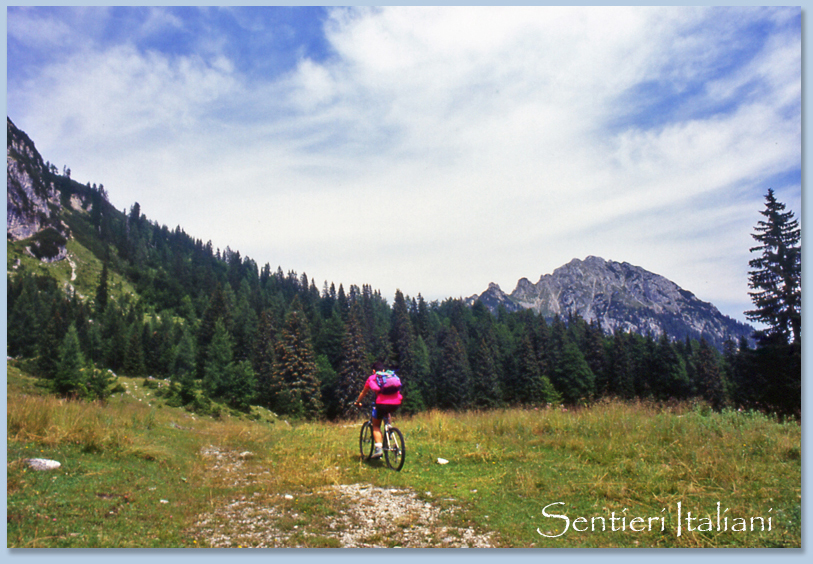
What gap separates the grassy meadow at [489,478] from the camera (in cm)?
554

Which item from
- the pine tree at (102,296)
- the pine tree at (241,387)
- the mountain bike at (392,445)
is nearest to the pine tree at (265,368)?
the pine tree at (241,387)

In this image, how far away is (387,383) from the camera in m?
9.12

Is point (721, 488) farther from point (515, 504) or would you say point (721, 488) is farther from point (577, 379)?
point (577, 379)

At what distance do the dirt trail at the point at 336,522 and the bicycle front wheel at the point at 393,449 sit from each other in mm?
1661

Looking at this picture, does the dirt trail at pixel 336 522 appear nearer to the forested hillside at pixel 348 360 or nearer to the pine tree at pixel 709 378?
the forested hillside at pixel 348 360

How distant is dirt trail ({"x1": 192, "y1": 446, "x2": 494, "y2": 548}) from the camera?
5461 millimetres

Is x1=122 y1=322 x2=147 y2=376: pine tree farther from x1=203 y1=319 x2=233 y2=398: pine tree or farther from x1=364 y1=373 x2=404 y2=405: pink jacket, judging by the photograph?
x1=364 y1=373 x2=404 y2=405: pink jacket

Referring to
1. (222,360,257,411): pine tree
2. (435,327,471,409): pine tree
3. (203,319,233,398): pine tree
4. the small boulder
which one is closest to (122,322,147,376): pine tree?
(203,319,233,398): pine tree

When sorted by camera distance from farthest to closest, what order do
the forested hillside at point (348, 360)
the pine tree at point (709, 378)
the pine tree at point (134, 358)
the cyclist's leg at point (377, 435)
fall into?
the pine tree at point (134, 358), the pine tree at point (709, 378), the forested hillside at point (348, 360), the cyclist's leg at point (377, 435)

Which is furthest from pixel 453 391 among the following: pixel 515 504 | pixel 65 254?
pixel 65 254

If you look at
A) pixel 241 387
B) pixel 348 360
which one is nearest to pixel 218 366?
pixel 241 387

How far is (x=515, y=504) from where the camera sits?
675cm

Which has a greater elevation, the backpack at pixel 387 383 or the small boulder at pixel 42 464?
the backpack at pixel 387 383

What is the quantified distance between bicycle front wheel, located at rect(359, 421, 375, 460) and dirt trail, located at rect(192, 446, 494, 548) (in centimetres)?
270
